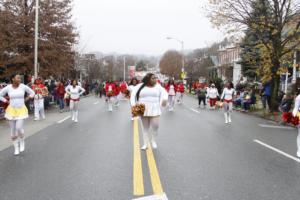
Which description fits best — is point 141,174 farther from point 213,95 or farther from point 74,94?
point 213,95

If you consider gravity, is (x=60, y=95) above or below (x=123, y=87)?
below

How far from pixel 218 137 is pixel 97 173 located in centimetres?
586

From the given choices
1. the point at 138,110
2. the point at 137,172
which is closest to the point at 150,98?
the point at 138,110

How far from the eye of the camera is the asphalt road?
20.0ft

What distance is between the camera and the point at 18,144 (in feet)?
33.1

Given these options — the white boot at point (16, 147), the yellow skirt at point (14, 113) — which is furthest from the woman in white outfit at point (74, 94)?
the yellow skirt at point (14, 113)

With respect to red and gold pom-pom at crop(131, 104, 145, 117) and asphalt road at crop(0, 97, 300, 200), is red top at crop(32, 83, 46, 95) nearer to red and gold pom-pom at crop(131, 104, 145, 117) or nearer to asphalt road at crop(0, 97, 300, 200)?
asphalt road at crop(0, 97, 300, 200)

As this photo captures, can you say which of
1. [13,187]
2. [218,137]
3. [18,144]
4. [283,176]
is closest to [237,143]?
[218,137]

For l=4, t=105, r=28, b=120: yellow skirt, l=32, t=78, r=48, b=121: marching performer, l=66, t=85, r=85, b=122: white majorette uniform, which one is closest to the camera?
l=4, t=105, r=28, b=120: yellow skirt

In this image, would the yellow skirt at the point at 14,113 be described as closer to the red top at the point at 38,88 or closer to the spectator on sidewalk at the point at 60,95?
the red top at the point at 38,88

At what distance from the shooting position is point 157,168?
25.2ft

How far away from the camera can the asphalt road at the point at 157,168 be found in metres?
6.11

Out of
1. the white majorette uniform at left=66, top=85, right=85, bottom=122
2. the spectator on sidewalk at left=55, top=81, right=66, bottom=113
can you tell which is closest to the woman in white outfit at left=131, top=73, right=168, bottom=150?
the white majorette uniform at left=66, top=85, right=85, bottom=122

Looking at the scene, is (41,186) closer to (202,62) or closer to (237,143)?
(237,143)
